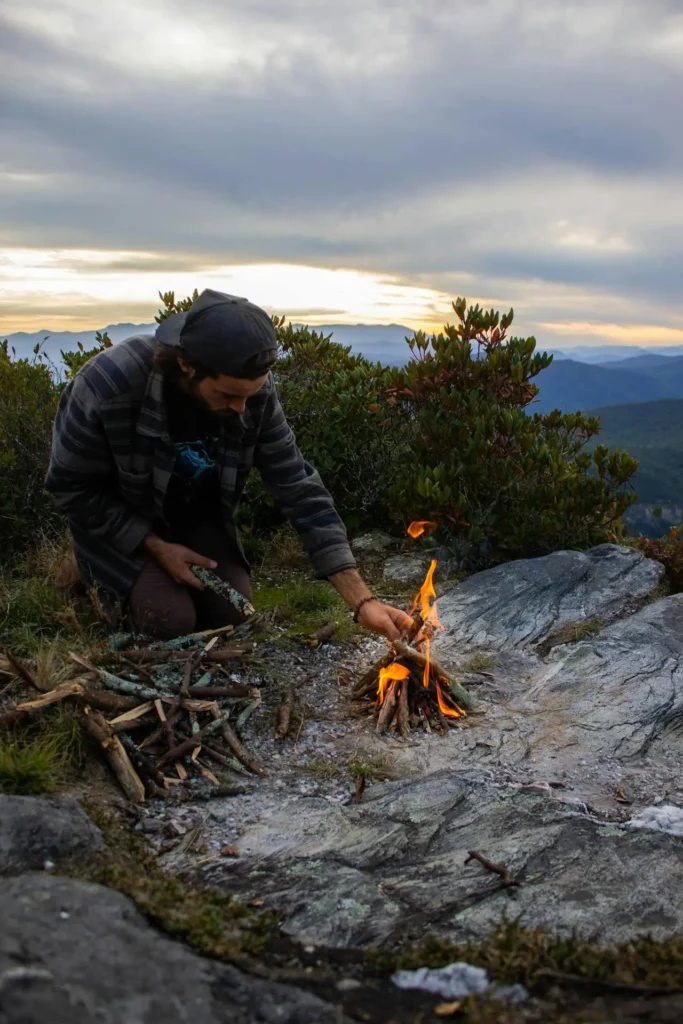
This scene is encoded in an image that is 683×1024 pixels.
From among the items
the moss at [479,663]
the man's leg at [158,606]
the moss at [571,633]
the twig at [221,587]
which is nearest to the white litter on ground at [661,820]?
the moss at [479,663]

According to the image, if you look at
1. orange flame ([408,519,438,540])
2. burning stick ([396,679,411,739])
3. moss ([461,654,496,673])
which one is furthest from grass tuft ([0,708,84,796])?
orange flame ([408,519,438,540])

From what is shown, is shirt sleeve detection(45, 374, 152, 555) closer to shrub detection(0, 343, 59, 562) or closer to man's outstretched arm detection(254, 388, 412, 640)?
man's outstretched arm detection(254, 388, 412, 640)

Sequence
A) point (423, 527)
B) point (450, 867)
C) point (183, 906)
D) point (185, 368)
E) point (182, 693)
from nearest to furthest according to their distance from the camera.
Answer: point (183, 906), point (450, 867), point (182, 693), point (185, 368), point (423, 527)

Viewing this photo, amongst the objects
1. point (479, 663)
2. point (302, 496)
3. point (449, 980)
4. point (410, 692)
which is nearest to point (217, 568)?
point (302, 496)

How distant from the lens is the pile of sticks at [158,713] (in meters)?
4.05

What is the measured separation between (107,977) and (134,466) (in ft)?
11.2

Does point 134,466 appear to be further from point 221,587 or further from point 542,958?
point 542,958

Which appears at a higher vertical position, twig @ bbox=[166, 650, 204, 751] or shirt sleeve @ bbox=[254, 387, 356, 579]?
shirt sleeve @ bbox=[254, 387, 356, 579]

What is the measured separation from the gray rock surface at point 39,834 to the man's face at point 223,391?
2.19 m

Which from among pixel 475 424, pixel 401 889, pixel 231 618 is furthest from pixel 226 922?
pixel 475 424

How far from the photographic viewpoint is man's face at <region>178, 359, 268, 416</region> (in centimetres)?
441

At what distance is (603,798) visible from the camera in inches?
169

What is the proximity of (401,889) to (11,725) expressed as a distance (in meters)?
2.01

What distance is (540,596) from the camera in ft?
22.0
